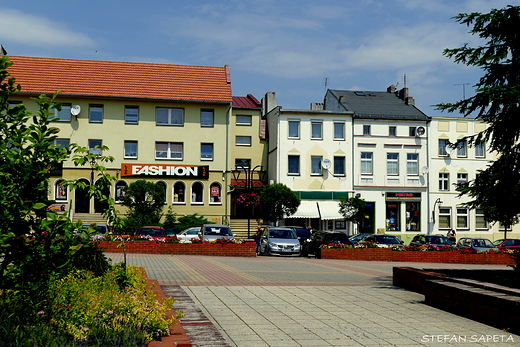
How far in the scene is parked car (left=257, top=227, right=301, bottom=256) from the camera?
29.7 metres

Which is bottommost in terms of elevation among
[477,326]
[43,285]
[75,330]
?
[477,326]

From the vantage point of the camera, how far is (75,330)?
18.6 feet

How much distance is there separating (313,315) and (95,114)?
4048cm

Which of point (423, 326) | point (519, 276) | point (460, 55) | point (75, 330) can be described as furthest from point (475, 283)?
point (75, 330)

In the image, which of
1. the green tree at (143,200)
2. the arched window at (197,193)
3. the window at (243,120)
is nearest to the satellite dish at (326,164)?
the window at (243,120)

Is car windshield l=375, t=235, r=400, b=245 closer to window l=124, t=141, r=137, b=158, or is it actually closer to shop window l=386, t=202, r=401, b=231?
shop window l=386, t=202, r=401, b=231

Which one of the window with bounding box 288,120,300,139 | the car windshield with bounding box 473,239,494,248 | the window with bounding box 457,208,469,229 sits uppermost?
the window with bounding box 288,120,300,139

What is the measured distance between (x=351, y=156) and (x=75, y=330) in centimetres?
4580

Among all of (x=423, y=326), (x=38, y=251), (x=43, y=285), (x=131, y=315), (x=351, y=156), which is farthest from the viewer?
(x=351, y=156)

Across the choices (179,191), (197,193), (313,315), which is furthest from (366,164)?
(313,315)

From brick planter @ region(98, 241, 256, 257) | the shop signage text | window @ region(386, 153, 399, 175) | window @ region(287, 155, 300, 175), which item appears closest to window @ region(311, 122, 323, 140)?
window @ region(287, 155, 300, 175)

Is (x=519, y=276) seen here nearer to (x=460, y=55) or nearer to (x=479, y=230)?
(x=460, y=55)

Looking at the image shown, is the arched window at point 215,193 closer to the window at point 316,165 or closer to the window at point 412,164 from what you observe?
the window at point 316,165

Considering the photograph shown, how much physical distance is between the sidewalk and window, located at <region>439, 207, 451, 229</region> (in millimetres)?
38131
